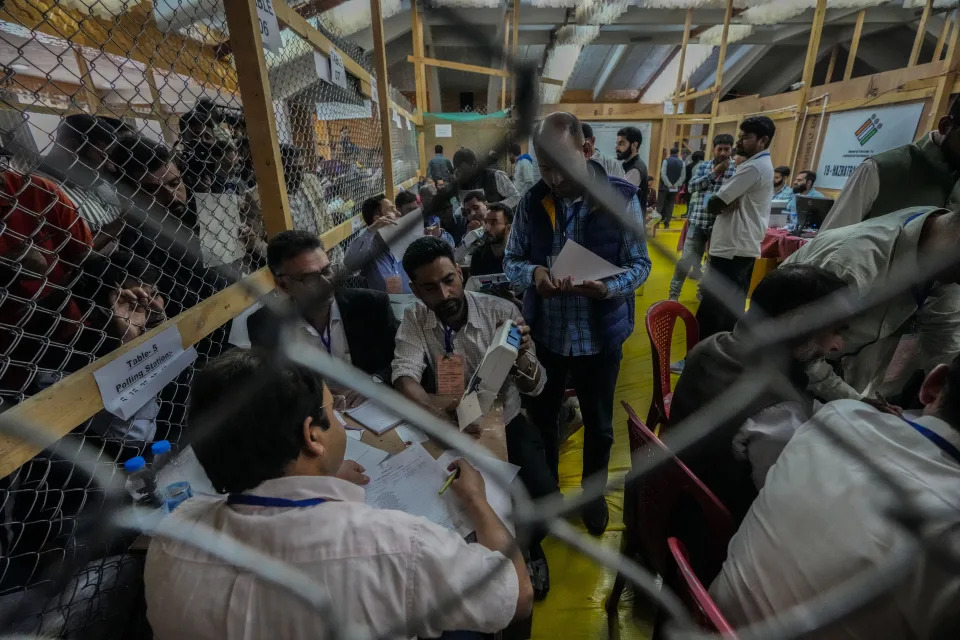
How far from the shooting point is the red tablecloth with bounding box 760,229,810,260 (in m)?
3.47

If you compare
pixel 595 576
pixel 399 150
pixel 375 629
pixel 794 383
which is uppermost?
pixel 399 150

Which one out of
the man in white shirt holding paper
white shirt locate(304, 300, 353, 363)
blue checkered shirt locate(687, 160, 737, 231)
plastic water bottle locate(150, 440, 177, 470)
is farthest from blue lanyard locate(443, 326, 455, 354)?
blue checkered shirt locate(687, 160, 737, 231)

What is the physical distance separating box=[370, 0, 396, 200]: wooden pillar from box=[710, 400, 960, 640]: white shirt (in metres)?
3.00

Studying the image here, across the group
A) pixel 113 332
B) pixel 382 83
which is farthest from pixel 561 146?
pixel 382 83

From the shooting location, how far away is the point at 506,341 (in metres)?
1.28

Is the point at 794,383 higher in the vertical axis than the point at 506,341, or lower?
lower

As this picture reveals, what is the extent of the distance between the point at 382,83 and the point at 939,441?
11.1 feet

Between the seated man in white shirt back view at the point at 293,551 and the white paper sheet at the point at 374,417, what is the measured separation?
558 millimetres

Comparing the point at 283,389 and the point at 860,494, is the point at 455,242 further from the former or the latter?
the point at 860,494

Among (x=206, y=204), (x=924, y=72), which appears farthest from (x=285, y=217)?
(x=924, y=72)

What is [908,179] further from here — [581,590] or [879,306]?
[581,590]

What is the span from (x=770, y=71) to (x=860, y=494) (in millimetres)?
14676

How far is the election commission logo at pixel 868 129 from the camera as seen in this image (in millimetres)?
5500

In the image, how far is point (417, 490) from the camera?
44.0 inches
